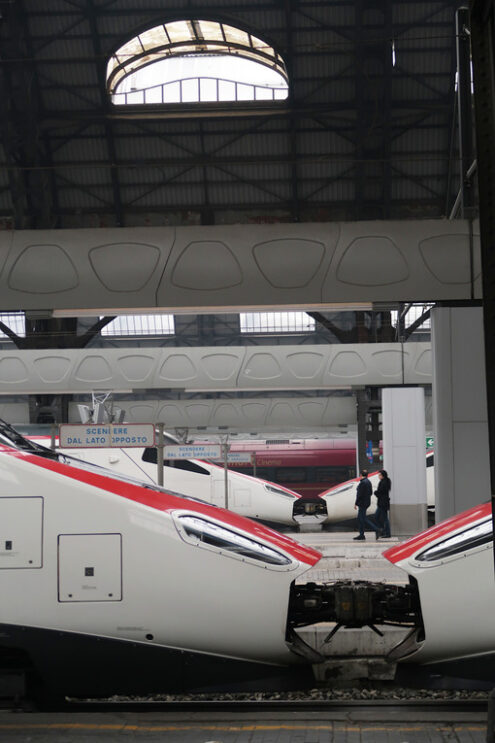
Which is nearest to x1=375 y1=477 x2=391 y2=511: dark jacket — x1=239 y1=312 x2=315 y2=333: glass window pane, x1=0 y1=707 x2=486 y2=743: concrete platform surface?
x1=0 y1=707 x2=486 y2=743: concrete platform surface

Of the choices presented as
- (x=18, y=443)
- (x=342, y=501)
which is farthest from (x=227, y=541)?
(x=342, y=501)

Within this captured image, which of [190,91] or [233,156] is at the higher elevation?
[190,91]

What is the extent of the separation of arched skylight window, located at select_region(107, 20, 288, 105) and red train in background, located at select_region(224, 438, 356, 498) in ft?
50.0

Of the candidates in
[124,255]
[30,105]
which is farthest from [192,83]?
[124,255]

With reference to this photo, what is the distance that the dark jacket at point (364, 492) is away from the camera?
20.5m

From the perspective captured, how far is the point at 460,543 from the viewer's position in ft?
22.6

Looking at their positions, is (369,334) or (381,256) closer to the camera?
(381,256)

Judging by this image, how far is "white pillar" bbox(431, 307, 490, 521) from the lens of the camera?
10.4 m

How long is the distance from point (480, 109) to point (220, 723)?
17.0ft

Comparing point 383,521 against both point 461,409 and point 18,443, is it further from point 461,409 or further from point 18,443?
point 18,443

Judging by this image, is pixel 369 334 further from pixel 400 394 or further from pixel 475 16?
pixel 475 16

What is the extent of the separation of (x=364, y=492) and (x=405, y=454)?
1489mm

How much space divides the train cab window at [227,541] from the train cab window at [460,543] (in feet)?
3.97

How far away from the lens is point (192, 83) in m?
20.5
